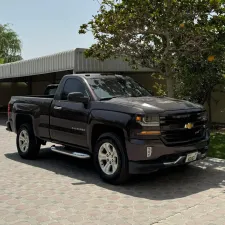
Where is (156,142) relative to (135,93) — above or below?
below

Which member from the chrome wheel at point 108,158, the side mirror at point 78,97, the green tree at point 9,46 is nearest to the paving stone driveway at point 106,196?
the chrome wheel at point 108,158

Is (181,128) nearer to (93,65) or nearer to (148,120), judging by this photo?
(148,120)

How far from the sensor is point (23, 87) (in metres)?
33.3

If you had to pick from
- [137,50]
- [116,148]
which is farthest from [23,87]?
[116,148]

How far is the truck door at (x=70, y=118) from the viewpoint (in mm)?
6863

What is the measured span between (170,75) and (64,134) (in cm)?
460

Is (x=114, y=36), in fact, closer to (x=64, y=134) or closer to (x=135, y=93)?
(x=135, y=93)

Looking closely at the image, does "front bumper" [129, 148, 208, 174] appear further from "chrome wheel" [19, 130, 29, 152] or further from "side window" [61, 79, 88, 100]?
"chrome wheel" [19, 130, 29, 152]

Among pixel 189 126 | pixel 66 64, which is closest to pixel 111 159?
pixel 189 126

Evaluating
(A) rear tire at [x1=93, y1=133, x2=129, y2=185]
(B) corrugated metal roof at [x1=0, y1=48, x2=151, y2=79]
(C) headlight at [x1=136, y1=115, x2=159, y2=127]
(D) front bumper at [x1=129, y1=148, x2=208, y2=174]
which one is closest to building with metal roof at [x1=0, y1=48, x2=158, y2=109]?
(B) corrugated metal roof at [x1=0, y1=48, x2=151, y2=79]

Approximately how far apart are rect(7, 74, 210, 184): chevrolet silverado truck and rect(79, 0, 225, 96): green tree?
253 cm

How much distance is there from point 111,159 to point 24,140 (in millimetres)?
3243

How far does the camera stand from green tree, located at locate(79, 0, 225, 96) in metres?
9.27

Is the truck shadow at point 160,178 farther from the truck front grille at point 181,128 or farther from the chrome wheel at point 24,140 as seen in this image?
the truck front grille at point 181,128
